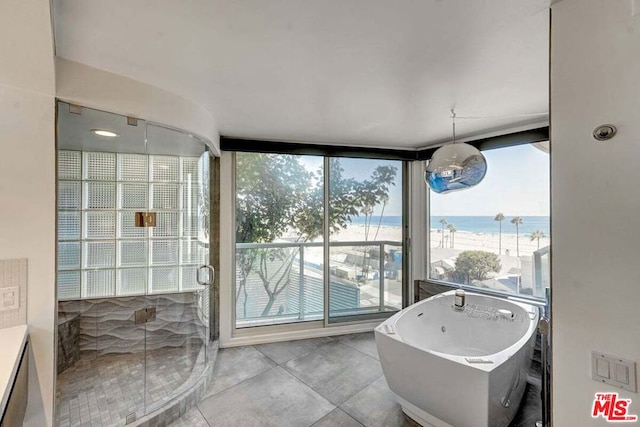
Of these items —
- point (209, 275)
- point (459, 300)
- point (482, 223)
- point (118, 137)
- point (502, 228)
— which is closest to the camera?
point (118, 137)

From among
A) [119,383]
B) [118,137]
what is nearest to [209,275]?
[119,383]

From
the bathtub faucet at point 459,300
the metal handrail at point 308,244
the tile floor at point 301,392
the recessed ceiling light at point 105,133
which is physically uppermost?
the recessed ceiling light at point 105,133

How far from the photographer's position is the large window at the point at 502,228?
123 inches

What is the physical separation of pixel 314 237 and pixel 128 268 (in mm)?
2023

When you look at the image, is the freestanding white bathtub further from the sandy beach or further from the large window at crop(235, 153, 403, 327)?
the large window at crop(235, 153, 403, 327)

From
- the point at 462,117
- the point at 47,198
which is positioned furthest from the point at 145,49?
the point at 462,117

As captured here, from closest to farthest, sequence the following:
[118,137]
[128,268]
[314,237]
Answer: [118,137], [128,268], [314,237]

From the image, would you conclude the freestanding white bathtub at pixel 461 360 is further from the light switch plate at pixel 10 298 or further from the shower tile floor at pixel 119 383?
the light switch plate at pixel 10 298

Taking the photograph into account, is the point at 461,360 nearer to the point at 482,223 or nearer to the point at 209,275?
the point at 482,223

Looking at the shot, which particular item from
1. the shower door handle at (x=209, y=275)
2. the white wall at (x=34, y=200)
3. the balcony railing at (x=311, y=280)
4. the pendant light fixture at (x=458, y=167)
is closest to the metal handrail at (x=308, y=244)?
the balcony railing at (x=311, y=280)

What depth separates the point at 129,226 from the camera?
105 inches

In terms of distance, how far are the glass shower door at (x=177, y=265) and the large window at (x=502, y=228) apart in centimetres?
294

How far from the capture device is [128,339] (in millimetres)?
2783

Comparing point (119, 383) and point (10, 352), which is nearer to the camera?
point (10, 352)
